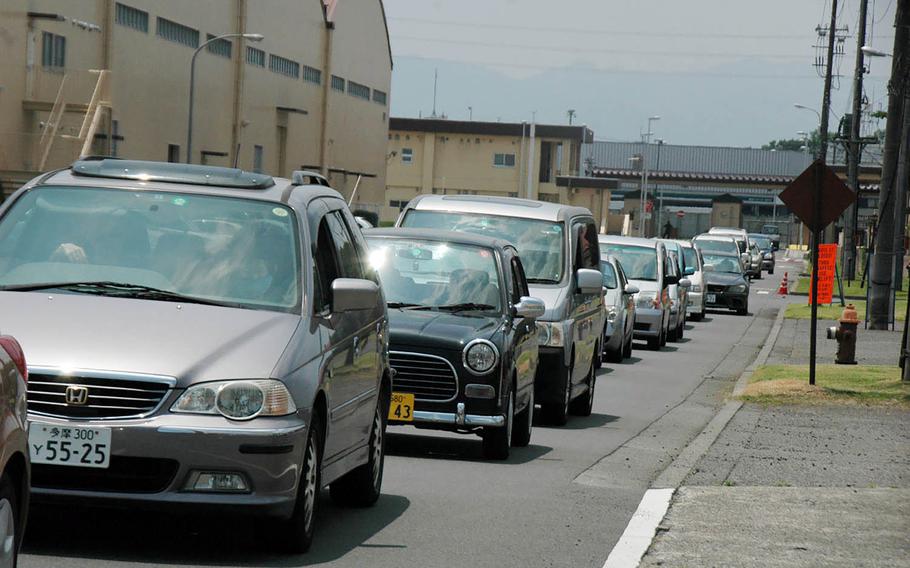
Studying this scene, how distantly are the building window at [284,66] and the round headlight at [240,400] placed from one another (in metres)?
67.8

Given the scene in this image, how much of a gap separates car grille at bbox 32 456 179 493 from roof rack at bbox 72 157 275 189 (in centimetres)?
204

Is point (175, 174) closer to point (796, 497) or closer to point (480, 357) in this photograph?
point (480, 357)

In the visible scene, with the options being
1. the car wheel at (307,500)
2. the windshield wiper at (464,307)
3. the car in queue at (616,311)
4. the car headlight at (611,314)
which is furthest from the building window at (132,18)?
the car wheel at (307,500)

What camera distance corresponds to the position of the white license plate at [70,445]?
7.08m

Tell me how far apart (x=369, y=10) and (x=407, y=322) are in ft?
264

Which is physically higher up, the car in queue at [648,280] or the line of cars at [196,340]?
the line of cars at [196,340]

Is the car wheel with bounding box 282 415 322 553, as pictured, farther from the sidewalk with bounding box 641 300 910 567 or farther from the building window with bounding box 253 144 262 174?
the building window with bounding box 253 144 262 174

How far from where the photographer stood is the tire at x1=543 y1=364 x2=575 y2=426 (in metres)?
15.5

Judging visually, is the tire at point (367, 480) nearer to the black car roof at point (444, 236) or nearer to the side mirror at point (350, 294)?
the side mirror at point (350, 294)

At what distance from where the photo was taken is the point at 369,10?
9156 centimetres

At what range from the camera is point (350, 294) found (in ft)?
27.4

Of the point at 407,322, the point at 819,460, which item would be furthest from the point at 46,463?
the point at 819,460

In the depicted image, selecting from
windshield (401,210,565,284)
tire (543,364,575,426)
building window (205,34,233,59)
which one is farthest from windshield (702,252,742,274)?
tire (543,364,575,426)

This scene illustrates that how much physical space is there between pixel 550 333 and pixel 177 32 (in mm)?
49269
